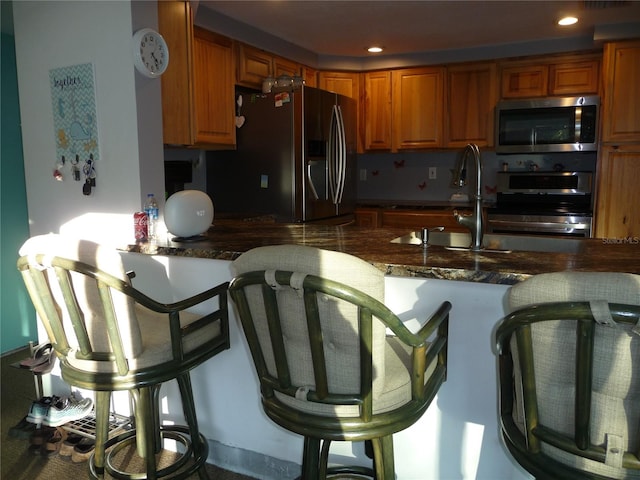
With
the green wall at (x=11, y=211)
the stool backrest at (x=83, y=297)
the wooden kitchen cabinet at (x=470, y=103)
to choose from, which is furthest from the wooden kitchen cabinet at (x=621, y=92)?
the green wall at (x=11, y=211)

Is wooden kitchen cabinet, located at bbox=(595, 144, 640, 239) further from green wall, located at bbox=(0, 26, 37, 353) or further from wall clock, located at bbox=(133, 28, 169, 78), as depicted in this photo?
green wall, located at bbox=(0, 26, 37, 353)

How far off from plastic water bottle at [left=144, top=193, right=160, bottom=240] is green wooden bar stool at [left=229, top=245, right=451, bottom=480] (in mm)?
1152

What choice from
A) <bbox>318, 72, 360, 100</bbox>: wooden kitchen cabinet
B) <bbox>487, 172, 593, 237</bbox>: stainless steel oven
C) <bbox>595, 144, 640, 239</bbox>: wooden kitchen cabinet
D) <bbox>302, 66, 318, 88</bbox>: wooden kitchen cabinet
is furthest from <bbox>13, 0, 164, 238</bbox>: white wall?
<bbox>595, 144, 640, 239</bbox>: wooden kitchen cabinet

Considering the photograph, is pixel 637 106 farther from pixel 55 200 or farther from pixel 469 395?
pixel 55 200

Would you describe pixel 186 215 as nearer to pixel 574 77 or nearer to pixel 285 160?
pixel 285 160

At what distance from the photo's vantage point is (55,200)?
260 cm

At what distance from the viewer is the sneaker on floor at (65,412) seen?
87.2 inches

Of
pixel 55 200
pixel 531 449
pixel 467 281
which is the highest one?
pixel 55 200

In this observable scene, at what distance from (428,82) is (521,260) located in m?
3.21

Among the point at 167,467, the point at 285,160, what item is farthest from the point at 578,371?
the point at 285,160

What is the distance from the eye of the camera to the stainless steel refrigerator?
3539mm

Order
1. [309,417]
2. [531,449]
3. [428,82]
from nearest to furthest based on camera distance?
[531,449] → [309,417] → [428,82]

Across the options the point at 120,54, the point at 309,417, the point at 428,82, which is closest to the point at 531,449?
the point at 309,417

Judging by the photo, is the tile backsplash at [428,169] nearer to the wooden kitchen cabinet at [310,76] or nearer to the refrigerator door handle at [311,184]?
the wooden kitchen cabinet at [310,76]
